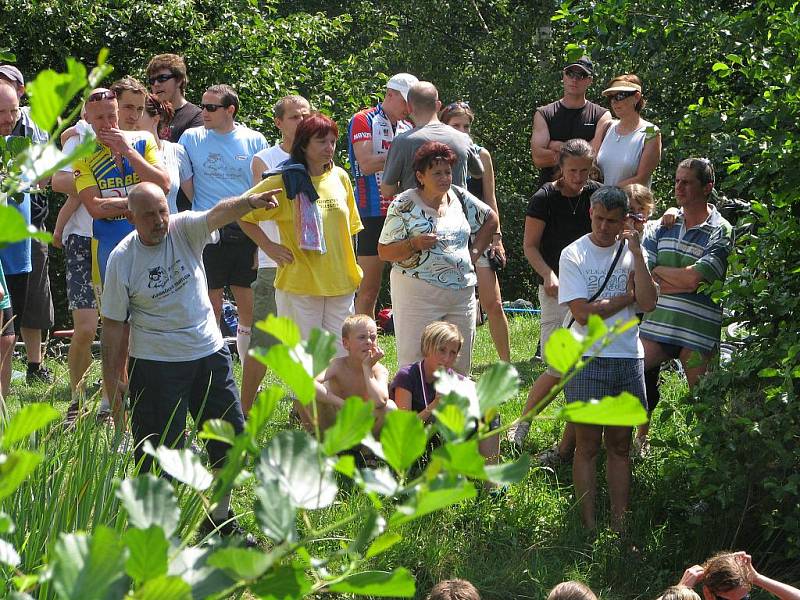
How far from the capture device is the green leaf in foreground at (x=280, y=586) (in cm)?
107

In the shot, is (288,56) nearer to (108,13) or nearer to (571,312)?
(108,13)

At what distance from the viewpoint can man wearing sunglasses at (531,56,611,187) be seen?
7.74 meters

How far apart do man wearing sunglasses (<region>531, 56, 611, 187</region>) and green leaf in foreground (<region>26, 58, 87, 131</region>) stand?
681cm

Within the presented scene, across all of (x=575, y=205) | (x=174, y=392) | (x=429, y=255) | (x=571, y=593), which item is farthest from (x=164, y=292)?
(x=575, y=205)

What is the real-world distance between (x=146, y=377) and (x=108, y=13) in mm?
8150

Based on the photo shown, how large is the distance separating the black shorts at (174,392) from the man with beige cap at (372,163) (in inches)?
81.9

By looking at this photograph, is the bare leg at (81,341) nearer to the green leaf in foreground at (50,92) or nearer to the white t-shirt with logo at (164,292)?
the white t-shirt with logo at (164,292)

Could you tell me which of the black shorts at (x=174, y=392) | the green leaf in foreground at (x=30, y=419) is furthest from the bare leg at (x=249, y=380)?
the green leaf in foreground at (x=30, y=419)

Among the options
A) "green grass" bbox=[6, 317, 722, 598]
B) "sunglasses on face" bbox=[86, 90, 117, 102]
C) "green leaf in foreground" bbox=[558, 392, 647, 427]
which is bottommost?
"green grass" bbox=[6, 317, 722, 598]

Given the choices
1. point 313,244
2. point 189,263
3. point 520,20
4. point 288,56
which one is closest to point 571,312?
point 313,244

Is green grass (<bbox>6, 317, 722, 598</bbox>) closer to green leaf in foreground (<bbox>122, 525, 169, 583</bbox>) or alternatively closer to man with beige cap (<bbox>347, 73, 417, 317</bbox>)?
man with beige cap (<bbox>347, 73, 417, 317</bbox>)

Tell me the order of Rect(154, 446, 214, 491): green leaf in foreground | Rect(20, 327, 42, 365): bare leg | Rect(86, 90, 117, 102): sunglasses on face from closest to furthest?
1. Rect(154, 446, 214, 491): green leaf in foreground
2. Rect(86, 90, 117, 102): sunglasses on face
3. Rect(20, 327, 42, 365): bare leg

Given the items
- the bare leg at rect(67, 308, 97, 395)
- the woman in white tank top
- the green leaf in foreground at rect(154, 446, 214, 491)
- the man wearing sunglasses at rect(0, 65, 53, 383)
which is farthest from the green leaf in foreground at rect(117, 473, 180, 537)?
the woman in white tank top

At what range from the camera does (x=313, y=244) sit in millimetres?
5781
